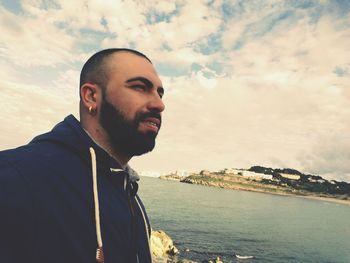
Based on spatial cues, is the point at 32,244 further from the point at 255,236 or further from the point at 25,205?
the point at 255,236

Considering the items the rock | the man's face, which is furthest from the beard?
the rock

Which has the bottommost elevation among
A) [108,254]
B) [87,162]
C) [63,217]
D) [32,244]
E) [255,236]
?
[255,236]

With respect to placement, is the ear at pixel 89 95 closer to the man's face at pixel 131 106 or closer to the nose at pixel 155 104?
the man's face at pixel 131 106

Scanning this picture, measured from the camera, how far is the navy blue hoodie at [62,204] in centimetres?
147

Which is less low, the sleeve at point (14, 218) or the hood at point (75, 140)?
the hood at point (75, 140)

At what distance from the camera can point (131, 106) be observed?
250 centimetres

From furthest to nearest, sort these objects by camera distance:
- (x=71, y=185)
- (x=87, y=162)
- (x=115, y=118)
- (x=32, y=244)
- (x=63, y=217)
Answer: (x=115, y=118)
(x=87, y=162)
(x=71, y=185)
(x=63, y=217)
(x=32, y=244)

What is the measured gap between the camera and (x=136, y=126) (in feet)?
8.17

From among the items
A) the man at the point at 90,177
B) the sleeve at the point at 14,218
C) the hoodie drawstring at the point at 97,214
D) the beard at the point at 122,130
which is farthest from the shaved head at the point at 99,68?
the sleeve at the point at 14,218

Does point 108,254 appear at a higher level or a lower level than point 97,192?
lower

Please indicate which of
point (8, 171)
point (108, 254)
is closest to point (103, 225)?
point (108, 254)

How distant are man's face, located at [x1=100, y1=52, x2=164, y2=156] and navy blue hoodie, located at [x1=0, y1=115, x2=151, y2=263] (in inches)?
11.7

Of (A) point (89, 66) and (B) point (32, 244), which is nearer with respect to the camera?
(B) point (32, 244)

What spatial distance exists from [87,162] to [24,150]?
0.42 m
